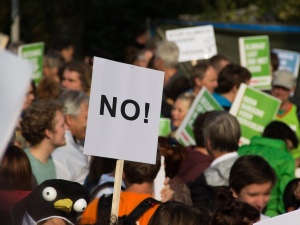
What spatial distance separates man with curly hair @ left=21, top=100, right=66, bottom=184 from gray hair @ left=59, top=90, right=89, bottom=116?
Answer: 0.64 metres

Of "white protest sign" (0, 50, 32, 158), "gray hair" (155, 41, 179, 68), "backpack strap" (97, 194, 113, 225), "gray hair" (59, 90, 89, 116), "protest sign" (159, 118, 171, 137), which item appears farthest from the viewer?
"gray hair" (155, 41, 179, 68)


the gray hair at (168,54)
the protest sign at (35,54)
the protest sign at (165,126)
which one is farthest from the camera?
the protest sign at (35,54)

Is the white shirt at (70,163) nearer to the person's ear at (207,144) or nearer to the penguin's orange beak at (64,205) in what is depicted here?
the person's ear at (207,144)

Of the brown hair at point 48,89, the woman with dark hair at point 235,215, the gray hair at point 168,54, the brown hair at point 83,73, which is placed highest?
the gray hair at point 168,54

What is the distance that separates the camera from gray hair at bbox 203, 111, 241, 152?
6723 millimetres

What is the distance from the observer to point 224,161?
663 cm

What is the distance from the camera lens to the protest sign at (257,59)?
10922mm

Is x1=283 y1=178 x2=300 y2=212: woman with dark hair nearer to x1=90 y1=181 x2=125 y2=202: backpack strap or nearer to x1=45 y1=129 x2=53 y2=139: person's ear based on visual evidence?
x1=90 y1=181 x2=125 y2=202: backpack strap

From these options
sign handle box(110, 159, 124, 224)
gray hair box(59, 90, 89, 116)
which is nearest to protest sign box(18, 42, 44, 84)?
gray hair box(59, 90, 89, 116)

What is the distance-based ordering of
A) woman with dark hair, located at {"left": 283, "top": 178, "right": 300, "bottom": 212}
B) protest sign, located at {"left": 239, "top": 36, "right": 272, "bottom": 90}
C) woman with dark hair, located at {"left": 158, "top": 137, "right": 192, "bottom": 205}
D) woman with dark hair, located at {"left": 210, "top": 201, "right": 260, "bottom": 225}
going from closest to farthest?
woman with dark hair, located at {"left": 210, "top": 201, "right": 260, "bottom": 225} < woman with dark hair, located at {"left": 283, "top": 178, "right": 300, "bottom": 212} < woman with dark hair, located at {"left": 158, "top": 137, "right": 192, "bottom": 205} < protest sign, located at {"left": 239, "top": 36, "right": 272, "bottom": 90}

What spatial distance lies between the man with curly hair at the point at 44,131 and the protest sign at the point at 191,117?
185cm

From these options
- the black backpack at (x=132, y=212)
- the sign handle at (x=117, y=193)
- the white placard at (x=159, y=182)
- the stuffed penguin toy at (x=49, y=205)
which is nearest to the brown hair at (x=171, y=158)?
the white placard at (x=159, y=182)

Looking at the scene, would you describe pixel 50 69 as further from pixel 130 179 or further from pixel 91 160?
pixel 130 179

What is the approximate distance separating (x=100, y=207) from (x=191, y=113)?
10.4 feet
